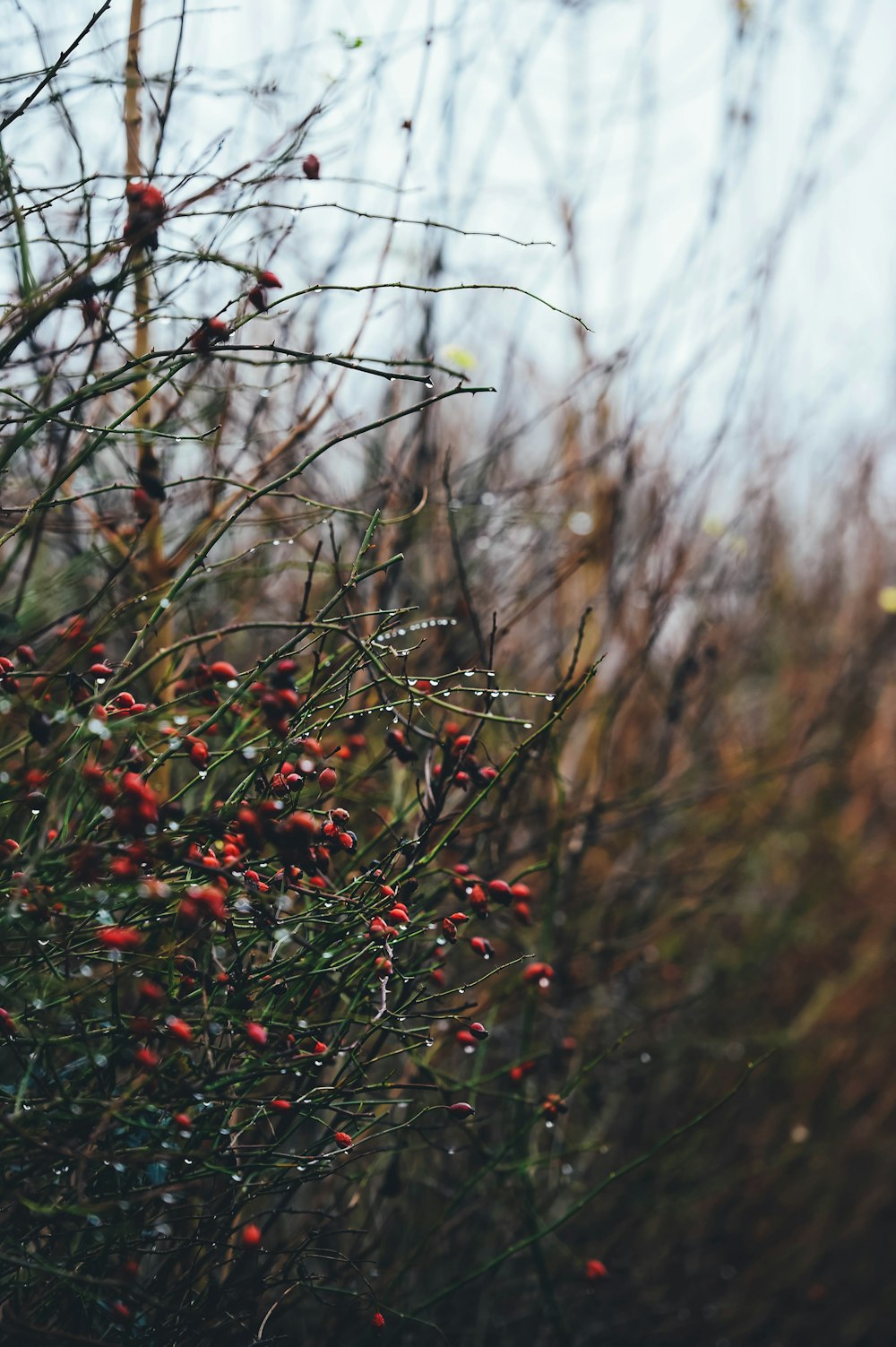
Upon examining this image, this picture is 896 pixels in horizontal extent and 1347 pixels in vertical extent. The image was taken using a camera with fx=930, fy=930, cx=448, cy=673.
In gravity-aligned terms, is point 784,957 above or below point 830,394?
below

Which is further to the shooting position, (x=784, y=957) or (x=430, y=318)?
(x=784, y=957)

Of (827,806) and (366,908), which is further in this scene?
(827,806)

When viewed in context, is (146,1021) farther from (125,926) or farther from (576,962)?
(576,962)

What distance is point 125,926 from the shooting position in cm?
145

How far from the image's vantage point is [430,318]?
103 inches

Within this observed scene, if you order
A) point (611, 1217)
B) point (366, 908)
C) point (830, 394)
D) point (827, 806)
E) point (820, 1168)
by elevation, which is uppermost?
point (830, 394)

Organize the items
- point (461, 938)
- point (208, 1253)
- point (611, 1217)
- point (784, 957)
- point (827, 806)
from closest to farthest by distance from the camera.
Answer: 1. point (208, 1253)
2. point (461, 938)
3. point (611, 1217)
4. point (784, 957)
5. point (827, 806)

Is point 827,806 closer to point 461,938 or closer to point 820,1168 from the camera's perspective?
point 820,1168

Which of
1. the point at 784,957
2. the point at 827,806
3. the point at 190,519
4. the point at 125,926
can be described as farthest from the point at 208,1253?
the point at 827,806

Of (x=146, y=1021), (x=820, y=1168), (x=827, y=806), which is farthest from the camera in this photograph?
(x=827, y=806)

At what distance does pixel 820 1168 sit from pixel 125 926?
150 inches

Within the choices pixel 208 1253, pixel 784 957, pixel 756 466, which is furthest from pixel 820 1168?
pixel 208 1253

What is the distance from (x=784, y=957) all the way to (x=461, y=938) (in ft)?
12.8

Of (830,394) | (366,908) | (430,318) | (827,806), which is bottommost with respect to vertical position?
(827,806)
